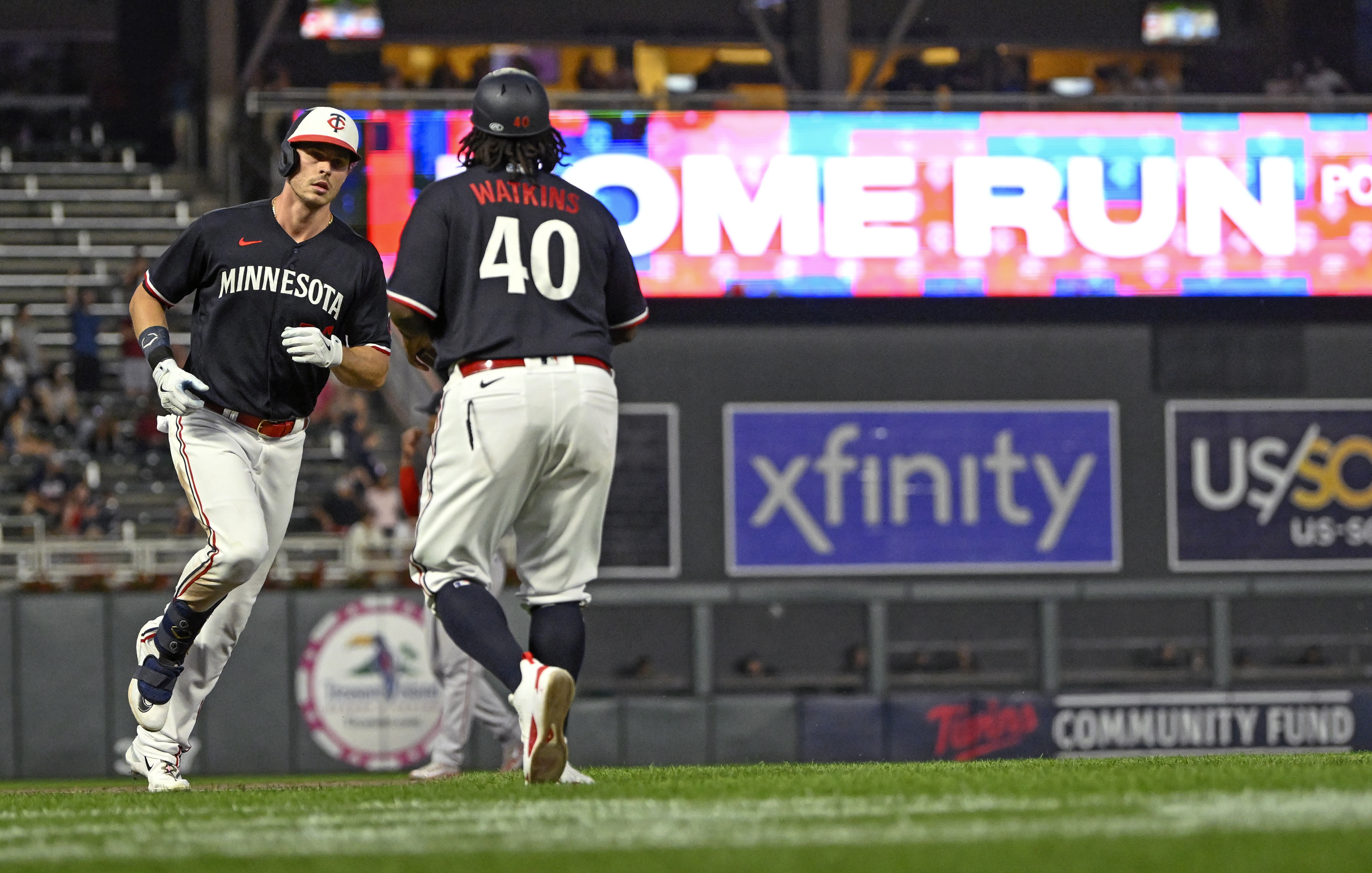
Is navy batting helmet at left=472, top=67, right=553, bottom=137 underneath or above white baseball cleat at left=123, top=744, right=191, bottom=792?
above

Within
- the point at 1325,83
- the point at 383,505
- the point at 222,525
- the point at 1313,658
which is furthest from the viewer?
the point at 1325,83

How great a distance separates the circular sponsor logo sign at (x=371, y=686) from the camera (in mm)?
12641

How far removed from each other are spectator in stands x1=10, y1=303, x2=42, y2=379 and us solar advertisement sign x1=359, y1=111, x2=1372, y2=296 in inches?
158

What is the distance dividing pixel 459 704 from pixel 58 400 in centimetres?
882

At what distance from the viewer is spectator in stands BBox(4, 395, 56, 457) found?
14977mm

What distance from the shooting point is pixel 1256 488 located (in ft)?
51.3

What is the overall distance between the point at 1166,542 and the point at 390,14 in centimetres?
1212

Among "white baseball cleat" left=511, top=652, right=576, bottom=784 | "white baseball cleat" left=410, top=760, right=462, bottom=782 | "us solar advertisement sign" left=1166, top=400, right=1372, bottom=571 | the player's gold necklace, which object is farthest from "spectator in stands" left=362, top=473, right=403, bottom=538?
"white baseball cleat" left=511, top=652, right=576, bottom=784

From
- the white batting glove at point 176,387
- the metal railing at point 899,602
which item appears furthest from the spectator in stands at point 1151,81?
the white batting glove at point 176,387

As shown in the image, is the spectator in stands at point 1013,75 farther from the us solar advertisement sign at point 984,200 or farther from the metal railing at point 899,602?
the metal railing at point 899,602

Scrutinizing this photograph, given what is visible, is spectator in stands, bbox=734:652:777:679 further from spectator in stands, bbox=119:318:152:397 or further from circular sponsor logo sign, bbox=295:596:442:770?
spectator in stands, bbox=119:318:152:397

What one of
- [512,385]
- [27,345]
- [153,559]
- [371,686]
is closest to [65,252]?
[27,345]

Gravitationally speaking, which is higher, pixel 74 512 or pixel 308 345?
pixel 308 345

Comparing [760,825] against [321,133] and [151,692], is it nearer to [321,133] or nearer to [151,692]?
[151,692]
